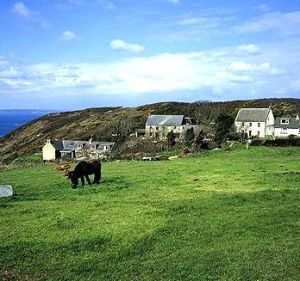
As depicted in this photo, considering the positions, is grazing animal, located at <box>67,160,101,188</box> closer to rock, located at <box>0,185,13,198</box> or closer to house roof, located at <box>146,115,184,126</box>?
rock, located at <box>0,185,13,198</box>

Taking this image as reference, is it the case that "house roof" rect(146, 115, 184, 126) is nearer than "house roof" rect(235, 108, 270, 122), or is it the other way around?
"house roof" rect(235, 108, 270, 122)

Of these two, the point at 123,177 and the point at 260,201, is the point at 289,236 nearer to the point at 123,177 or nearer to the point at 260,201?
the point at 260,201

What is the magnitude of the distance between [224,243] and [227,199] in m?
7.41

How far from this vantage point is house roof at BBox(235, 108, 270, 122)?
10620 centimetres

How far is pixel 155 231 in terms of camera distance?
20578 millimetres

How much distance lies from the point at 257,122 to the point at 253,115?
2.12 metres

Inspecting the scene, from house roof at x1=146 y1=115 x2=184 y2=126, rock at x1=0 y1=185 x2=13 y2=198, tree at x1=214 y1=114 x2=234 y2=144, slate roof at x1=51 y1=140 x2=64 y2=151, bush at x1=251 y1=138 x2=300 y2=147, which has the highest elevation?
house roof at x1=146 y1=115 x2=184 y2=126

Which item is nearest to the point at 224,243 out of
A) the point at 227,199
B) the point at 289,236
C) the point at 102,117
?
the point at 289,236

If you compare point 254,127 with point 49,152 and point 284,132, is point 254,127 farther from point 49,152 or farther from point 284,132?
point 49,152

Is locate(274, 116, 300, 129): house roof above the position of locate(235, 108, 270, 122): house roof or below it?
below

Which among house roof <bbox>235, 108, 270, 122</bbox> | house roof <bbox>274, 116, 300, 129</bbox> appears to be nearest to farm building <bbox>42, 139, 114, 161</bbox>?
house roof <bbox>235, 108, 270, 122</bbox>

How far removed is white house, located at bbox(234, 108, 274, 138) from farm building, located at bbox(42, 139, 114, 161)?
107 feet

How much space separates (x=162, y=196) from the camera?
27859 mm

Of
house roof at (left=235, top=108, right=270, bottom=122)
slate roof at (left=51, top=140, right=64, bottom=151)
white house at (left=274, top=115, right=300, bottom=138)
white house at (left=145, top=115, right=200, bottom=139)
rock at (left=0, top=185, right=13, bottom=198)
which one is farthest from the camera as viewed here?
white house at (left=145, top=115, right=200, bottom=139)
